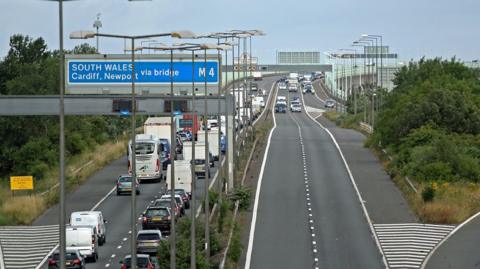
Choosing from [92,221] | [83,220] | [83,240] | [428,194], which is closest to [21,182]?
[83,220]

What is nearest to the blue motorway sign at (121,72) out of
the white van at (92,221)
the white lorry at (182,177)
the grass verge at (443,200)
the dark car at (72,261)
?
the white lorry at (182,177)

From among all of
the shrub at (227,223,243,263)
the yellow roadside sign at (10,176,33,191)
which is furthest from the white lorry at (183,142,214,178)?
the shrub at (227,223,243,263)

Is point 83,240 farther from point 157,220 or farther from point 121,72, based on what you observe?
point 121,72

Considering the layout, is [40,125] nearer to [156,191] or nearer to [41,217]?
[156,191]

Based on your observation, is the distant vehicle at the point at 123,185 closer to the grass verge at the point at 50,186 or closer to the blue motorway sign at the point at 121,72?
the grass verge at the point at 50,186

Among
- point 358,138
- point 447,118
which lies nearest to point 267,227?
point 447,118

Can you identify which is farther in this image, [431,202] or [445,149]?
[445,149]

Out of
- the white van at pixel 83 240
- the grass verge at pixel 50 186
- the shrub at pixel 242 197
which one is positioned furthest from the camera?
the shrub at pixel 242 197

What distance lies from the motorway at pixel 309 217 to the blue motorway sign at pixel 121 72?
29.3 feet

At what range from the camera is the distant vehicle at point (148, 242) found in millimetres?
57719

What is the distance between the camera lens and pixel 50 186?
290ft

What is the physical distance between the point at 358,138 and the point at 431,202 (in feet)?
180

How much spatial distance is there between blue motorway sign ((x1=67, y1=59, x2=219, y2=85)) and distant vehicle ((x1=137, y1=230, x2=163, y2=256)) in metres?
16.6

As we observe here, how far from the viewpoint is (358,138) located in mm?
127188
